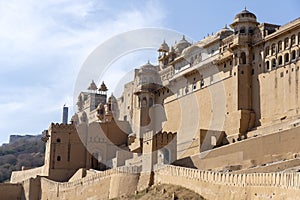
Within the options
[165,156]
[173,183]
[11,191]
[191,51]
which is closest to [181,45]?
[191,51]

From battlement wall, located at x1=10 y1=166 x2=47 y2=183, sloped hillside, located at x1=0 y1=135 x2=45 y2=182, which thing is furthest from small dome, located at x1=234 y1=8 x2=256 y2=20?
sloped hillside, located at x1=0 y1=135 x2=45 y2=182

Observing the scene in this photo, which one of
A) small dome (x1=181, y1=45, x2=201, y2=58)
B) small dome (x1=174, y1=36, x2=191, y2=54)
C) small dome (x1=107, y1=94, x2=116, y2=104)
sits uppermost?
small dome (x1=174, y1=36, x2=191, y2=54)

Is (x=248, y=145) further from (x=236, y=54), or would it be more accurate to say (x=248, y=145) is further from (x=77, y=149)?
(x=77, y=149)

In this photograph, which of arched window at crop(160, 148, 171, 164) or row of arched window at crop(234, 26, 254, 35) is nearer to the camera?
arched window at crop(160, 148, 171, 164)

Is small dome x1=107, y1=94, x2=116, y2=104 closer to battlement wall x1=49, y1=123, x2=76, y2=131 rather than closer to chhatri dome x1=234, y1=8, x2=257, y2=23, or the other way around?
battlement wall x1=49, y1=123, x2=76, y2=131

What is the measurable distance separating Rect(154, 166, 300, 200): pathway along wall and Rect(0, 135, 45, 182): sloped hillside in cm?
4875

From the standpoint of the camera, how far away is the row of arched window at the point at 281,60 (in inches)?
1452

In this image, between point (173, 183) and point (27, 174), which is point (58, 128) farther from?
point (173, 183)

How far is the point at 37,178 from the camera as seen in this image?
44.2m

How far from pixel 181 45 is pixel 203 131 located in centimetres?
1703

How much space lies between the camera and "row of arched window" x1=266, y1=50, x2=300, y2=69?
36.9 meters

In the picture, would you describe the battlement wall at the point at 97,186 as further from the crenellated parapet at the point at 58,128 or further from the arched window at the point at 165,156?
the crenellated parapet at the point at 58,128

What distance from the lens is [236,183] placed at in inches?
945

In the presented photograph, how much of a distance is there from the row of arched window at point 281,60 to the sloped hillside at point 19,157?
43860 millimetres
